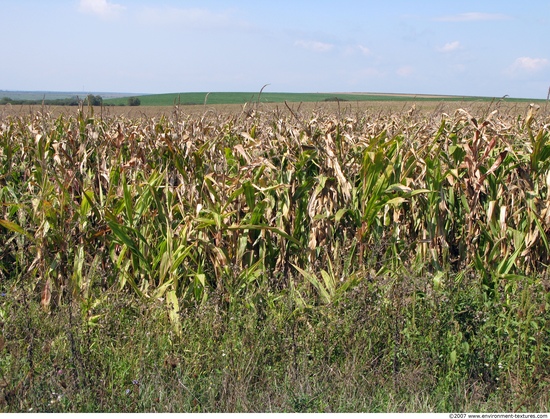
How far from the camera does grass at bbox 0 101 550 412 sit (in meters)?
3.40

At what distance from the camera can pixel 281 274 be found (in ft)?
14.7

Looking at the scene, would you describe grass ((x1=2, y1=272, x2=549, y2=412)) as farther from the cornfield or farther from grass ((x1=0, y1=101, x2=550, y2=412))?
the cornfield

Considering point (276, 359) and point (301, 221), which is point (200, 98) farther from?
point (276, 359)

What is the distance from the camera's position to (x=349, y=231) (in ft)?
15.6

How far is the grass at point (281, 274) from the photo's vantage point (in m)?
3.40

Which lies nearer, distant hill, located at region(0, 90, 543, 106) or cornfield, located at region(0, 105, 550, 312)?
cornfield, located at region(0, 105, 550, 312)

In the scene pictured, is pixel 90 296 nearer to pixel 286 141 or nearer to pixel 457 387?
pixel 286 141

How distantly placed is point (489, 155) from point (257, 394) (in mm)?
2946

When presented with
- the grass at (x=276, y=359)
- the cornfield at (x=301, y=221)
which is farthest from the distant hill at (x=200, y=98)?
the grass at (x=276, y=359)

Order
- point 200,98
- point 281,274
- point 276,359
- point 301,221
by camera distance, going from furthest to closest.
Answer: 1. point 200,98
2. point 301,221
3. point 281,274
4. point 276,359

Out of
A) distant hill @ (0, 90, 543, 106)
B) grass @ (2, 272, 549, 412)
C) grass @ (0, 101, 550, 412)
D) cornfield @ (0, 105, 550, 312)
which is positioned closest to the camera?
grass @ (2, 272, 549, 412)

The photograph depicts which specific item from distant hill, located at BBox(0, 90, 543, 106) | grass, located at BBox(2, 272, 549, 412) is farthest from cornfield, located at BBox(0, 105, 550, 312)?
distant hill, located at BBox(0, 90, 543, 106)

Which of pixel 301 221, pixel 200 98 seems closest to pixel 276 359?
pixel 301 221

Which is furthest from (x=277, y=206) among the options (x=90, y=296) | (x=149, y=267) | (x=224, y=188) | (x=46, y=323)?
(x=46, y=323)
